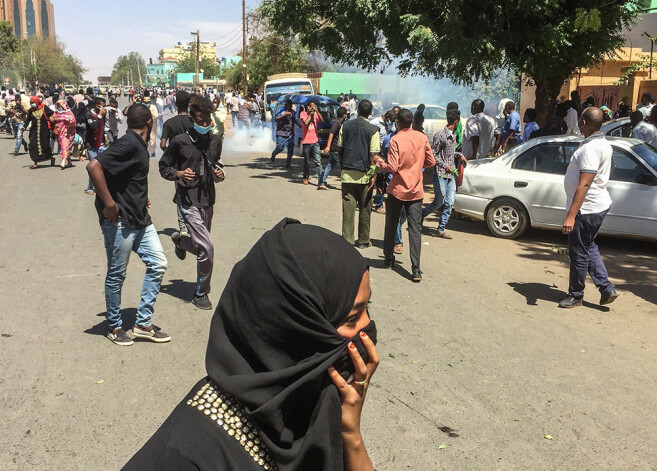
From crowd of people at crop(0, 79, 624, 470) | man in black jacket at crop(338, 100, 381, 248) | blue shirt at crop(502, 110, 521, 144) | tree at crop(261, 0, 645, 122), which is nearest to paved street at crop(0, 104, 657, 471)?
crowd of people at crop(0, 79, 624, 470)

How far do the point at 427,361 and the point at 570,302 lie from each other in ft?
7.28

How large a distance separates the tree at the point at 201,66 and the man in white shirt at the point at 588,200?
11020 cm

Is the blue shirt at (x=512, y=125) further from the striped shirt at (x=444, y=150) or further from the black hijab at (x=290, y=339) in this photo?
the black hijab at (x=290, y=339)

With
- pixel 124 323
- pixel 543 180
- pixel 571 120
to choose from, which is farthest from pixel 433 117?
pixel 124 323

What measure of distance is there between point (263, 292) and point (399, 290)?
546 centimetres

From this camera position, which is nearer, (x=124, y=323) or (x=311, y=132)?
(x=124, y=323)

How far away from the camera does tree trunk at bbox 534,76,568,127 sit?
13156mm

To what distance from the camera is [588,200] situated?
20.0ft

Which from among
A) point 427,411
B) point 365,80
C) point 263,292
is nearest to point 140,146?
point 427,411

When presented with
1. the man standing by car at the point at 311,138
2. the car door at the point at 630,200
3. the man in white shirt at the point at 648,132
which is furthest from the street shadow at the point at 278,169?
the car door at the point at 630,200

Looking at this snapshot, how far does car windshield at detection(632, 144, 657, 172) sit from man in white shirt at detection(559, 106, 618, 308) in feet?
8.88

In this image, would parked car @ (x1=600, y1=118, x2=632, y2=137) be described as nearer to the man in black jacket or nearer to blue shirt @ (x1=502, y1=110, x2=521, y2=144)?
blue shirt @ (x1=502, y1=110, x2=521, y2=144)

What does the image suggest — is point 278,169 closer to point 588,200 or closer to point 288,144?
point 288,144

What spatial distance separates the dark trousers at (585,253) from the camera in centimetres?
615
